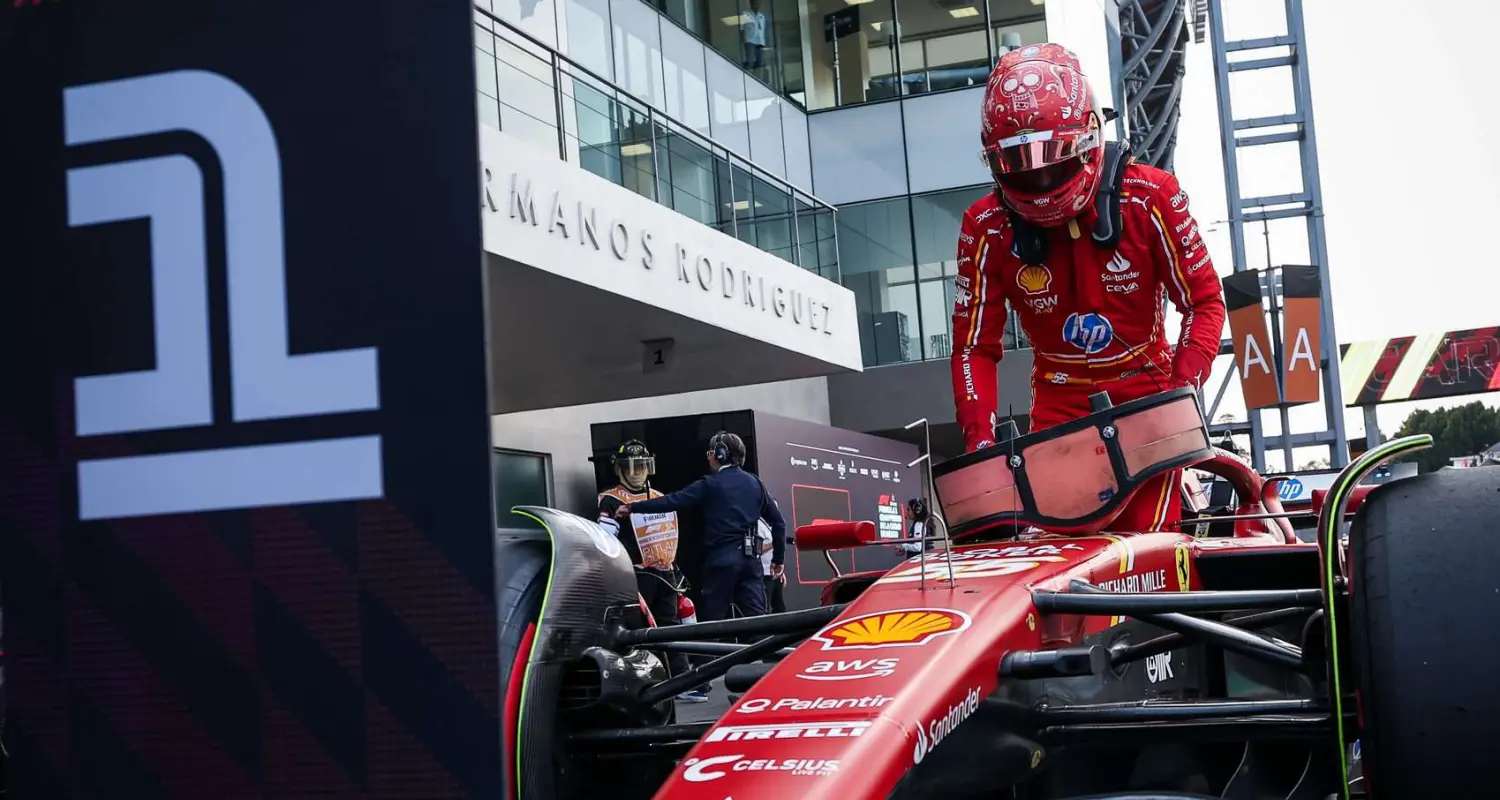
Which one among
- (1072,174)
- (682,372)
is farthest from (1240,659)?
(682,372)

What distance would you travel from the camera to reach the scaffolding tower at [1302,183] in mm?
17844

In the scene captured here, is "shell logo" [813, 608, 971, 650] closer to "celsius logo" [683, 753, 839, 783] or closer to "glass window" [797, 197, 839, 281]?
"celsius logo" [683, 753, 839, 783]

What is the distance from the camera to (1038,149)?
13.2 ft

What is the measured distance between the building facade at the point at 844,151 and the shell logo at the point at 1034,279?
9312 mm

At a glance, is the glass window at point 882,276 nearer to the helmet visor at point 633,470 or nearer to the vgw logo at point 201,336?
the helmet visor at point 633,470

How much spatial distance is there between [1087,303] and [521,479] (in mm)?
9474

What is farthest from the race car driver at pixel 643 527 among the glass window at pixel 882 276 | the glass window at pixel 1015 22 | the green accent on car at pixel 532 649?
the glass window at pixel 1015 22

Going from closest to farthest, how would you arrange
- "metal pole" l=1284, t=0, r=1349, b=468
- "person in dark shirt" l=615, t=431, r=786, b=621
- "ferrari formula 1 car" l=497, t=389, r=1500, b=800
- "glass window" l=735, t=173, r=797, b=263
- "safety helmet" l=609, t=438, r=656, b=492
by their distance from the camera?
"ferrari formula 1 car" l=497, t=389, r=1500, b=800 < "person in dark shirt" l=615, t=431, r=786, b=621 < "safety helmet" l=609, t=438, r=656, b=492 < "glass window" l=735, t=173, r=797, b=263 < "metal pole" l=1284, t=0, r=1349, b=468

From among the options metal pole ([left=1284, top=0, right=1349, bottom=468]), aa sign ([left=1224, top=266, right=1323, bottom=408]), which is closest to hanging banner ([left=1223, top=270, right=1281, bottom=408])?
aa sign ([left=1224, top=266, right=1323, bottom=408])

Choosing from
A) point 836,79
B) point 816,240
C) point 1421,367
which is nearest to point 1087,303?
point 816,240

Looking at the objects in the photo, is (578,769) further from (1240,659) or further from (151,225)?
(151,225)

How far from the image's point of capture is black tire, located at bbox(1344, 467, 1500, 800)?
2.25 metres

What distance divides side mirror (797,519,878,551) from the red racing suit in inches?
25.7

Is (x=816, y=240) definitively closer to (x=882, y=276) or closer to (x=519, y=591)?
(x=882, y=276)
